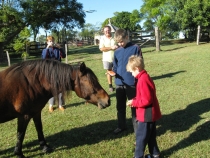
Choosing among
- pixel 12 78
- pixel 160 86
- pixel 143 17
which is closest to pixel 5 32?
pixel 160 86

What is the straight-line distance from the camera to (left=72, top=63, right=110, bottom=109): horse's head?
3285mm

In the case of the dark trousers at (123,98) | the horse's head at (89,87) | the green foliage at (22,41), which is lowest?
the dark trousers at (123,98)

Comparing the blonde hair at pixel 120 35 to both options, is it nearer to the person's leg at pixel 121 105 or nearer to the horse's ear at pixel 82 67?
the horse's ear at pixel 82 67

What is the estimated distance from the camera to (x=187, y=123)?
4.57 m

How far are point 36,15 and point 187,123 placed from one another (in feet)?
67.4

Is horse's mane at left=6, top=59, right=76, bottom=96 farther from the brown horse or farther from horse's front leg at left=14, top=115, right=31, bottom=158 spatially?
horse's front leg at left=14, top=115, right=31, bottom=158

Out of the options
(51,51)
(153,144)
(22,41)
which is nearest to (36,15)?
(22,41)

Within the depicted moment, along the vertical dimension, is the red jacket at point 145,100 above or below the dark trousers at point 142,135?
above

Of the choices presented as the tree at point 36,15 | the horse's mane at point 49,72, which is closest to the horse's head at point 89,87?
the horse's mane at point 49,72

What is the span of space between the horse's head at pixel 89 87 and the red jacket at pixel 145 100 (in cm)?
54

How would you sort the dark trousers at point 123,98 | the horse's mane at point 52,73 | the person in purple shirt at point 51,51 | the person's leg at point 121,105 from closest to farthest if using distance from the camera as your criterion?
the horse's mane at point 52,73 → the dark trousers at point 123,98 → the person's leg at point 121,105 → the person in purple shirt at point 51,51

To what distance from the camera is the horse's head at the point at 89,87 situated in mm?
3285

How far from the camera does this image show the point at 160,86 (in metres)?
7.72

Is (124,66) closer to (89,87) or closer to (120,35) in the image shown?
(120,35)
